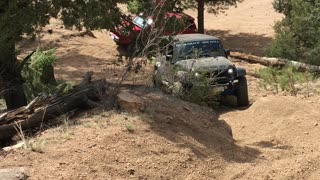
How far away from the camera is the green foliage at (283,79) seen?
12.3 metres

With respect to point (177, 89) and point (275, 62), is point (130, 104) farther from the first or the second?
point (275, 62)

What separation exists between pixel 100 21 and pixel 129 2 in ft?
2.76

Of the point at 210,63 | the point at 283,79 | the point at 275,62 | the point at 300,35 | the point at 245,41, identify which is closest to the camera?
the point at 210,63

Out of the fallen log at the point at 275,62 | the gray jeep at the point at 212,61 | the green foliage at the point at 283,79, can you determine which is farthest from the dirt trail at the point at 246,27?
the gray jeep at the point at 212,61

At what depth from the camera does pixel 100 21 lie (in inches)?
303

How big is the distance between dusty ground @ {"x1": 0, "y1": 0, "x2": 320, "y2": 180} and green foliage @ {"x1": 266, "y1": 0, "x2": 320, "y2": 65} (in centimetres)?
703

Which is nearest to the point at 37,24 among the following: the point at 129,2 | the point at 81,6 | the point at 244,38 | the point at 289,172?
the point at 81,6

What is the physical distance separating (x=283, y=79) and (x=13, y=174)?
9.32m

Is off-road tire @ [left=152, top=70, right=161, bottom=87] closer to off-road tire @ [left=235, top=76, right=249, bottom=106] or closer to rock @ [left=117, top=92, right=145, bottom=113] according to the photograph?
rock @ [left=117, top=92, right=145, bottom=113]

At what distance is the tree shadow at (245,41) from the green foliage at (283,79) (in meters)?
6.36

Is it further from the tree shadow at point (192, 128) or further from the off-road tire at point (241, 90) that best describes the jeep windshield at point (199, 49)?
the tree shadow at point (192, 128)

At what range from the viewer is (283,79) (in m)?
12.8

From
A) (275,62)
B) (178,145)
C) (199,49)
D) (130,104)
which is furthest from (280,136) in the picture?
(275,62)

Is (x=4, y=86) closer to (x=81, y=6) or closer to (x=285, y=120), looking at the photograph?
(x=81, y=6)
